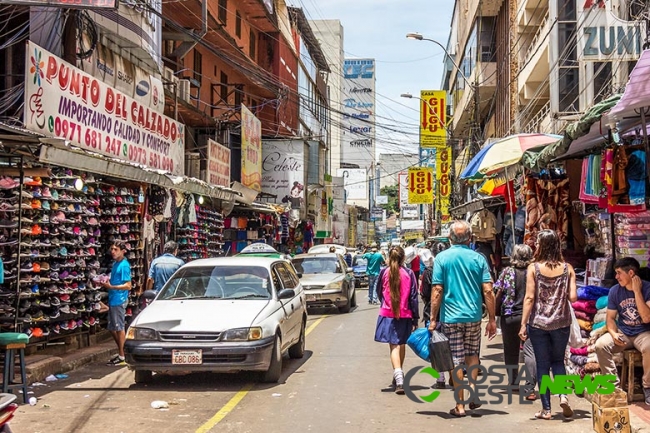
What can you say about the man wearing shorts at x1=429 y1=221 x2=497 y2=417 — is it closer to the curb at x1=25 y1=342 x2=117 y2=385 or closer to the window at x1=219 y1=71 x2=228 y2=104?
the curb at x1=25 y1=342 x2=117 y2=385

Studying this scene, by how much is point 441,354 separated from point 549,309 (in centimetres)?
114

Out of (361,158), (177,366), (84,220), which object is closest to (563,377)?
(177,366)

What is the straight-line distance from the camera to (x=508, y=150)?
12695 mm

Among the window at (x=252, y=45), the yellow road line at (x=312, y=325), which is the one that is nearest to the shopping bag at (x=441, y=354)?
the yellow road line at (x=312, y=325)

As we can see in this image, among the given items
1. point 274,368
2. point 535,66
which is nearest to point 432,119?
point 535,66

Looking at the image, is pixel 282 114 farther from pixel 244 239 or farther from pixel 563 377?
pixel 563 377

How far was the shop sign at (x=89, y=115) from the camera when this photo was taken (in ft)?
37.4

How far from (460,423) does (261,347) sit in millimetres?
2789

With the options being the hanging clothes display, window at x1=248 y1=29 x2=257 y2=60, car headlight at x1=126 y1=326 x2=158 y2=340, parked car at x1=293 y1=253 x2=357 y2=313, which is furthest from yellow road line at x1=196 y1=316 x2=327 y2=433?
window at x1=248 y1=29 x2=257 y2=60

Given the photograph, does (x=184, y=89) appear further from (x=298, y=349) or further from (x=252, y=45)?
(x=252, y=45)

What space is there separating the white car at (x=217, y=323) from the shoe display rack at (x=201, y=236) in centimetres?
828

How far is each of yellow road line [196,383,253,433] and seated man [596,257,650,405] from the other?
4118mm

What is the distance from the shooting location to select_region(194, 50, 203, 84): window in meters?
27.6

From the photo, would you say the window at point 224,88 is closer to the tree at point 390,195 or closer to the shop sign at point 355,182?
the shop sign at point 355,182
